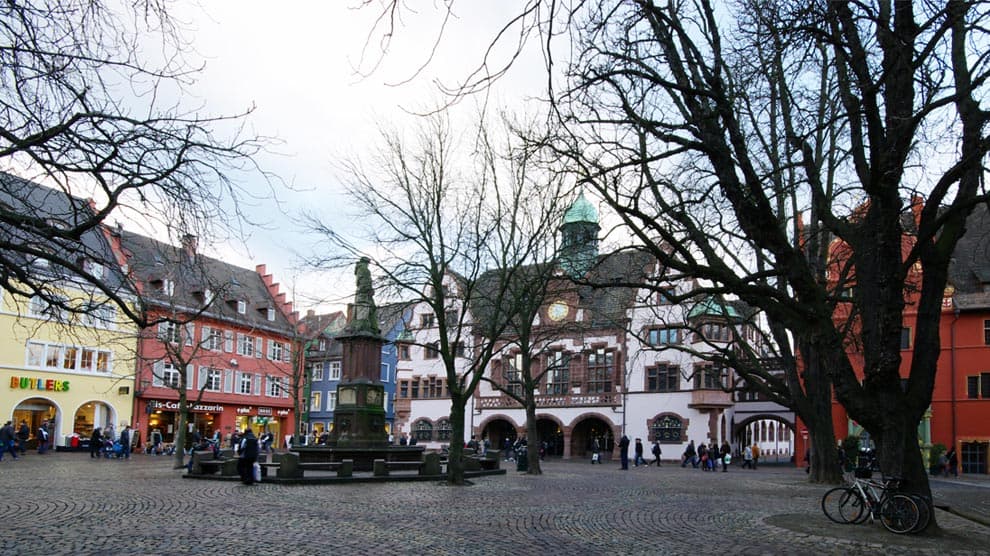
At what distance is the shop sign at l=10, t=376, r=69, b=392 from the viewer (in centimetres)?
3991

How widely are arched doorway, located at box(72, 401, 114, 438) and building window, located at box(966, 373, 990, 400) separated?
44.1m

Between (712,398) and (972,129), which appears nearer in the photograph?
(972,129)

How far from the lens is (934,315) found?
13008 millimetres

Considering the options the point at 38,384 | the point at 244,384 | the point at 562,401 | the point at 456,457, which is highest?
the point at 244,384

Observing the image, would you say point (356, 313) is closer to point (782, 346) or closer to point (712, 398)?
point (782, 346)

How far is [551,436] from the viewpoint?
5512 centimetres

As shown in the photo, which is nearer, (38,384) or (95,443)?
(95,443)

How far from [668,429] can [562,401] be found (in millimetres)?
7301

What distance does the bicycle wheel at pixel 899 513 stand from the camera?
40.0ft

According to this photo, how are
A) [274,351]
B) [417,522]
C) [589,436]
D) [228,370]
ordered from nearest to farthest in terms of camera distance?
[417,522], [589,436], [228,370], [274,351]

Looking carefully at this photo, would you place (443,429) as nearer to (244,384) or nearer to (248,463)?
(244,384)

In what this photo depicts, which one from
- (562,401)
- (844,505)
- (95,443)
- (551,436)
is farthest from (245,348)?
(844,505)

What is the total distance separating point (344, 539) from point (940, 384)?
123ft

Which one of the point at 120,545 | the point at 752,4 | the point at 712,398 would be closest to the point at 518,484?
the point at 120,545
